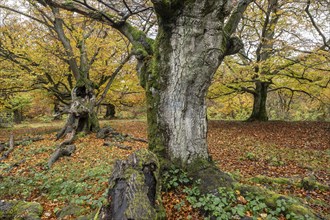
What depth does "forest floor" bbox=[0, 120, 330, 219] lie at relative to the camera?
403 centimetres

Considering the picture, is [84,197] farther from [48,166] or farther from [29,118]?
[29,118]

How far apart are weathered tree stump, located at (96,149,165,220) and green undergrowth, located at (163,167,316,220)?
2.18 ft

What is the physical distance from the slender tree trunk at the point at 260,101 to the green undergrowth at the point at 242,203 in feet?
37.1

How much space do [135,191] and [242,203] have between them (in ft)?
5.48

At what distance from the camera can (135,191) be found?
267 centimetres

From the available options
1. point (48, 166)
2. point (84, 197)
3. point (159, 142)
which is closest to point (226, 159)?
point (159, 142)

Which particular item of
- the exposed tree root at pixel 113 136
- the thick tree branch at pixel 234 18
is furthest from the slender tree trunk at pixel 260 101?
the thick tree branch at pixel 234 18

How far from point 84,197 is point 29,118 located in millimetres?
28107

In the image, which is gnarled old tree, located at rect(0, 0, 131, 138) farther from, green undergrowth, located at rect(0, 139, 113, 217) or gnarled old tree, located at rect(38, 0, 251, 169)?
gnarled old tree, located at rect(38, 0, 251, 169)

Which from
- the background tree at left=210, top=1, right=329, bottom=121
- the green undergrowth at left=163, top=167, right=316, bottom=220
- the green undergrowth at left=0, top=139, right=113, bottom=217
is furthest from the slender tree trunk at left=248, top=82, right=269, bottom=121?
the green undergrowth at left=163, top=167, right=316, bottom=220

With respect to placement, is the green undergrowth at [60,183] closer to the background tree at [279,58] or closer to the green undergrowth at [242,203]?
the green undergrowth at [242,203]

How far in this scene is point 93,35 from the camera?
41.4 ft

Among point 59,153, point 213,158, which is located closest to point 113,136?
point 59,153

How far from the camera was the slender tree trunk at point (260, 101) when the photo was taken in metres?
13.8
